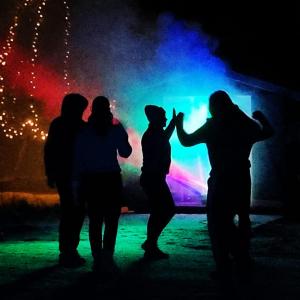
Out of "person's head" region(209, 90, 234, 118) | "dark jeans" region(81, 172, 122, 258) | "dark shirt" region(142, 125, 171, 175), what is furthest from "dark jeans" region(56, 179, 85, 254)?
"person's head" region(209, 90, 234, 118)

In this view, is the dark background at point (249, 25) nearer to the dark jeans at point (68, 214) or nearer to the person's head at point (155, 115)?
the person's head at point (155, 115)

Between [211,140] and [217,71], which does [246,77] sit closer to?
[217,71]

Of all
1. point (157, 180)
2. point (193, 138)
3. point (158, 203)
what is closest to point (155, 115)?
point (157, 180)

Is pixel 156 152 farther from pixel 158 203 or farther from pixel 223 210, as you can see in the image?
pixel 223 210

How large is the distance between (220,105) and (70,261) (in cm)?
212

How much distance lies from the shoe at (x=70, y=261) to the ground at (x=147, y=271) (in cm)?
8

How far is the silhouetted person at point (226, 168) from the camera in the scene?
206 inches

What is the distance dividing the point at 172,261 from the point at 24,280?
1.67m

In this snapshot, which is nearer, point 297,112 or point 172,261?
point 172,261

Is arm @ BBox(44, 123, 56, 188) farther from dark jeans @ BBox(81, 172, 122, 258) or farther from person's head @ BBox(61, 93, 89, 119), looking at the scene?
dark jeans @ BBox(81, 172, 122, 258)

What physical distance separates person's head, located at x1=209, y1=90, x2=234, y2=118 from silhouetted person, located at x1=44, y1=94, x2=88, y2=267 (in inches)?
53.8

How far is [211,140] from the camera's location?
534 cm

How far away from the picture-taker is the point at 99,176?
17.8 feet

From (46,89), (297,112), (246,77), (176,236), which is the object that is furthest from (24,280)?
(46,89)
